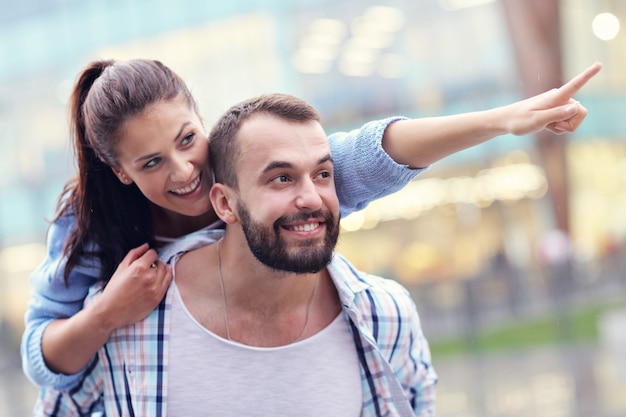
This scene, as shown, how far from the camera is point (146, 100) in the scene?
3.35 metres

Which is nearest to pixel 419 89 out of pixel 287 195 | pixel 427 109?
pixel 427 109

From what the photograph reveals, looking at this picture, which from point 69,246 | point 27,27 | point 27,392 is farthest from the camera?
point 27,27

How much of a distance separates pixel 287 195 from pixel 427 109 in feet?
77.7

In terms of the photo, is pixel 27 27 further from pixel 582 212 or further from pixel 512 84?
pixel 582 212

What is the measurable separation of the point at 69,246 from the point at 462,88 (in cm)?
2371

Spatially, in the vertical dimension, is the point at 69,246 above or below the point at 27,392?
above

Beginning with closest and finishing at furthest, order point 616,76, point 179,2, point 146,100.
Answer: point 146,100 → point 616,76 → point 179,2

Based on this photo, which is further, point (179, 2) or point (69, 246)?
point (179, 2)

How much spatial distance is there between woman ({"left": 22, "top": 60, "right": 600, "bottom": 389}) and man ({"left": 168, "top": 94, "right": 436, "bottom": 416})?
13 centimetres

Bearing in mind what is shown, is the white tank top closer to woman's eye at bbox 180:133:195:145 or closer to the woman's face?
the woman's face

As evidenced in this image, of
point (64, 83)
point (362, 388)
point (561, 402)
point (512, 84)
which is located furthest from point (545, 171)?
point (362, 388)

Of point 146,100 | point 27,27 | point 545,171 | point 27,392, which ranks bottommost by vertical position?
point 27,392

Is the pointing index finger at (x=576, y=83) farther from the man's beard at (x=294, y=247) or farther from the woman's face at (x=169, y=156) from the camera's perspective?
the woman's face at (x=169, y=156)

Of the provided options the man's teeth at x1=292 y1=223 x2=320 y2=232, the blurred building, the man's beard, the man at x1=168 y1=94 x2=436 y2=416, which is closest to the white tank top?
the man at x1=168 y1=94 x2=436 y2=416
